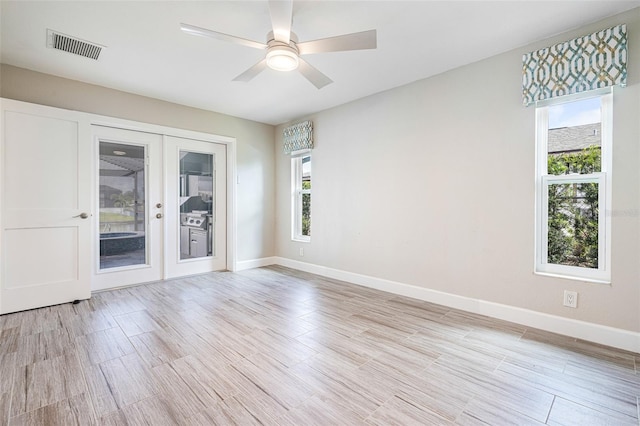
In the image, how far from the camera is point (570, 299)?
97.3 inches

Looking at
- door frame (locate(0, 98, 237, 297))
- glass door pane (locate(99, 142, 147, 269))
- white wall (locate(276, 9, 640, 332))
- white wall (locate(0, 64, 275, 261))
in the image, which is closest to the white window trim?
white wall (locate(0, 64, 275, 261))

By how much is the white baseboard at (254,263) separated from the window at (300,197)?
2.21 ft

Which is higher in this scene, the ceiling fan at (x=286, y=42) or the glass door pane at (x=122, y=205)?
the ceiling fan at (x=286, y=42)

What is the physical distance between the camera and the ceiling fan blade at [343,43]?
6.56ft

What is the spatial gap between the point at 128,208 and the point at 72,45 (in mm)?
Answer: 1985

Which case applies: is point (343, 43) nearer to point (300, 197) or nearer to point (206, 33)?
point (206, 33)

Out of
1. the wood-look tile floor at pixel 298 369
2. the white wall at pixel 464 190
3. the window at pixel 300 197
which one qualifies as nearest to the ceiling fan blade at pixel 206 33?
the white wall at pixel 464 190

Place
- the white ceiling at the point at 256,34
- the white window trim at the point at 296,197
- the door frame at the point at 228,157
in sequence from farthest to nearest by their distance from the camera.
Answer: the white window trim at the point at 296,197
the door frame at the point at 228,157
the white ceiling at the point at 256,34

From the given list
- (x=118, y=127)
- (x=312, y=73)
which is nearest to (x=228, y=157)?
(x=118, y=127)

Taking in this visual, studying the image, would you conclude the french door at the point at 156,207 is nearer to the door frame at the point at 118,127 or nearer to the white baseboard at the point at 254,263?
the door frame at the point at 118,127

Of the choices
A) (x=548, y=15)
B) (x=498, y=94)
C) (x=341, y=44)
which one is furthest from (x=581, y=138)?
(x=341, y=44)

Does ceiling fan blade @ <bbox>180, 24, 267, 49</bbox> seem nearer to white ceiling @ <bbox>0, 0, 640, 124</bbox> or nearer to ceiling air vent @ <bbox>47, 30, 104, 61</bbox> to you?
white ceiling @ <bbox>0, 0, 640, 124</bbox>

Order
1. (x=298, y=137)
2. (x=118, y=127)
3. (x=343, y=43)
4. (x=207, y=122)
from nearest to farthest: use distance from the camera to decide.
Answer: (x=343, y=43), (x=118, y=127), (x=207, y=122), (x=298, y=137)

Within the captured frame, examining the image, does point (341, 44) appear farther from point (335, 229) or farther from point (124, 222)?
point (124, 222)
